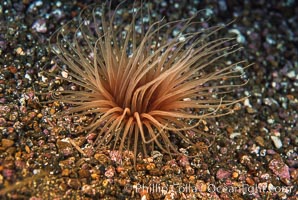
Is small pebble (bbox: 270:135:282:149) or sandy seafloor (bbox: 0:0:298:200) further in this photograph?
small pebble (bbox: 270:135:282:149)

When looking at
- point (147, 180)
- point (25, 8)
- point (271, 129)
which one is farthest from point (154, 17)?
point (147, 180)

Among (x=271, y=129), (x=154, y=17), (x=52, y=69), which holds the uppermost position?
(x=154, y=17)

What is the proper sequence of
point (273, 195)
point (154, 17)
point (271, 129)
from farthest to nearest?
point (154, 17), point (271, 129), point (273, 195)

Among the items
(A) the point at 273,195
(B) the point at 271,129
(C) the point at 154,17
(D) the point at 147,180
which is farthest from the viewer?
(C) the point at 154,17

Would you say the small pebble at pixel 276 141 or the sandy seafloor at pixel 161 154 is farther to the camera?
the small pebble at pixel 276 141

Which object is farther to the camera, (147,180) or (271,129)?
(271,129)

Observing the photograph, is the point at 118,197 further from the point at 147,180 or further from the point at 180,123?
the point at 180,123

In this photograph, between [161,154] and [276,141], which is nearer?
[161,154]

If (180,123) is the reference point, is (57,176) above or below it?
below
